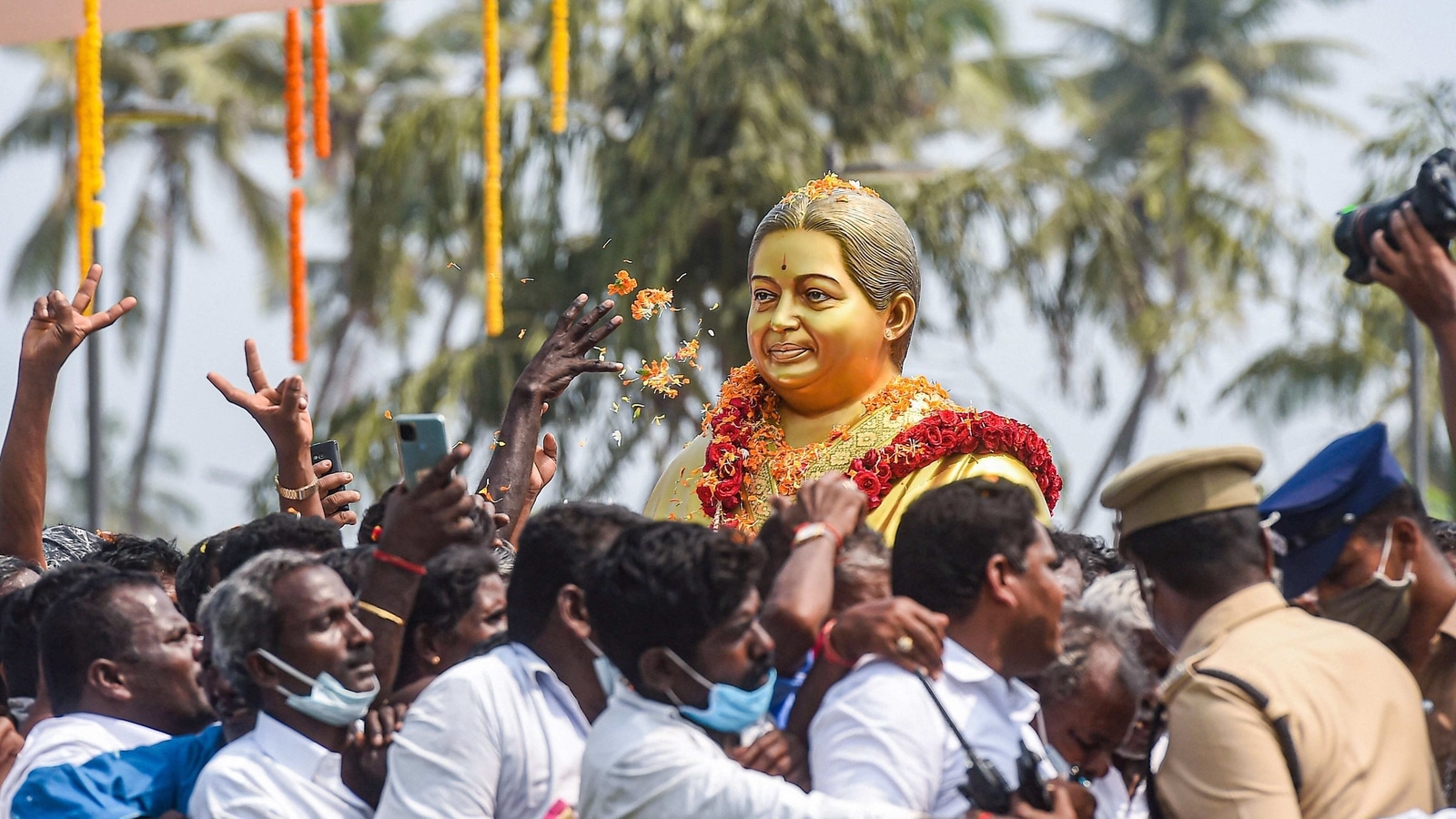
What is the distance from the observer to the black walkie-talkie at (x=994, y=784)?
381cm

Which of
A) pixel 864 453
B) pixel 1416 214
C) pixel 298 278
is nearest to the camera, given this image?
pixel 1416 214

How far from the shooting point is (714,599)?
400cm

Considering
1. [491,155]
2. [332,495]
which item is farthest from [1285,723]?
[491,155]

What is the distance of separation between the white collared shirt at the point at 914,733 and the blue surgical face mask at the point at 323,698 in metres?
1.16

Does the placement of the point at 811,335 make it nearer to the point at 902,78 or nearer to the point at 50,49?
the point at 902,78

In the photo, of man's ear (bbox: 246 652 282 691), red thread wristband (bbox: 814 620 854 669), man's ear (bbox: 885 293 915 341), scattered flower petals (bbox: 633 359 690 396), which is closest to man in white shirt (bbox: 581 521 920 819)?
red thread wristband (bbox: 814 620 854 669)

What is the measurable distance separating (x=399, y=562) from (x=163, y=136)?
108 ft

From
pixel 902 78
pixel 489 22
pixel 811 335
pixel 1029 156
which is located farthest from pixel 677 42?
pixel 811 335

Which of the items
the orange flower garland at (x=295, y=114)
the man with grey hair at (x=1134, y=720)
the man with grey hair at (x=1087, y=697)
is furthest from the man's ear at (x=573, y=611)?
the orange flower garland at (x=295, y=114)

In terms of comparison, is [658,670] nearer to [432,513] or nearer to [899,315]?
[432,513]

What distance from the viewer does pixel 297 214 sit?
9.97m

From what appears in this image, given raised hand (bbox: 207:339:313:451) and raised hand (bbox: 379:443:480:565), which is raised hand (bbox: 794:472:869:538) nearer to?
raised hand (bbox: 379:443:480:565)

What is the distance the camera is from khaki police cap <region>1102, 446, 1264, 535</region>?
4.15m

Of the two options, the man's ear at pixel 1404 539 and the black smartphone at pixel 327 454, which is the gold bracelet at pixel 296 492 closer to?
the black smartphone at pixel 327 454
